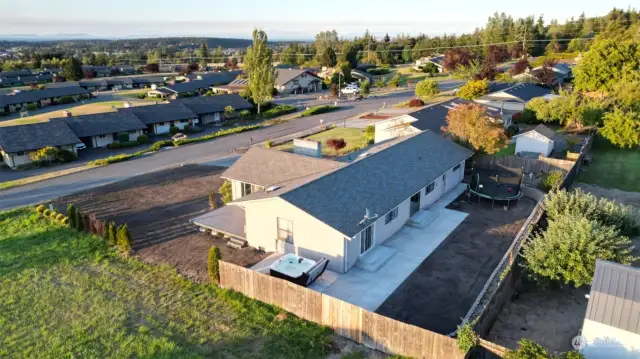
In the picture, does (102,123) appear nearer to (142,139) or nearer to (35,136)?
(142,139)

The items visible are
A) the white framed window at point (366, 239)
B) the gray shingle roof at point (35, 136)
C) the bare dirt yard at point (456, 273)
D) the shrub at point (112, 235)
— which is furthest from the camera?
the gray shingle roof at point (35, 136)

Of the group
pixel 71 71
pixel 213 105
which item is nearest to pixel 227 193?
pixel 213 105

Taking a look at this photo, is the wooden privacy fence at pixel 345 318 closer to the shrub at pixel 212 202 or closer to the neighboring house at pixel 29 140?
the shrub at pixel 212 202

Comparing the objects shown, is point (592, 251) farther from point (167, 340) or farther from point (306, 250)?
point (167, 340)

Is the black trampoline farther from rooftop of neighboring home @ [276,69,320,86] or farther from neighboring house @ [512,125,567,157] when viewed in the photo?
rooftop of neighboring home @ [276,69,320,86]

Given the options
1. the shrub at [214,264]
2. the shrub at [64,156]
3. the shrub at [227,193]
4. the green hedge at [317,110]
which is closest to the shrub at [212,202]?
the shrub at [227,193]

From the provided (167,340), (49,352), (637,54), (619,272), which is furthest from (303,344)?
(637,54)
